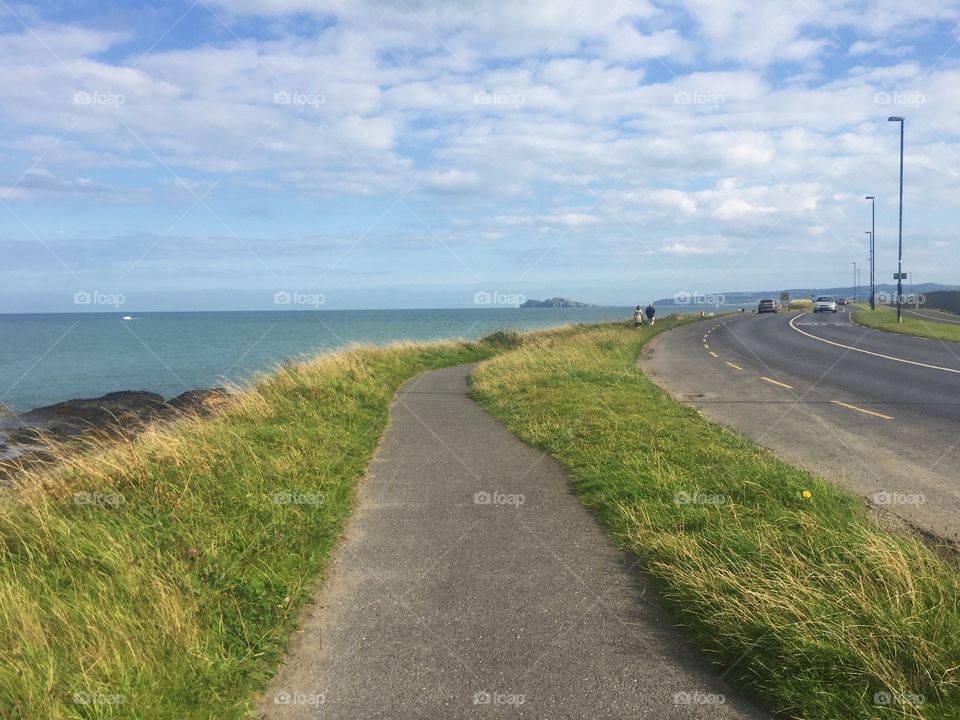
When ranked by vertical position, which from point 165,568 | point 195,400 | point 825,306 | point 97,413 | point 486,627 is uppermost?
point 825,306

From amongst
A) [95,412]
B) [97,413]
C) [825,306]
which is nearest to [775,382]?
[97,413]

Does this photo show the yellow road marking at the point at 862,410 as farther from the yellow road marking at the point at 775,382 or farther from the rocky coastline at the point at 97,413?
the rocky coastline at the point at 97,413

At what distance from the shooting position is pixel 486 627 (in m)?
4.39

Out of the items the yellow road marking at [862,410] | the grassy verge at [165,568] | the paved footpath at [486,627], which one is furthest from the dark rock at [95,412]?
the yellow road marking at [862,410]

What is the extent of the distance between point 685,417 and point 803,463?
9.38 feet

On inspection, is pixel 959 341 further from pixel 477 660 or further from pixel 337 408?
pixel 477 660

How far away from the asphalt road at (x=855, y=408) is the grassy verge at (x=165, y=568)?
530 centimetres

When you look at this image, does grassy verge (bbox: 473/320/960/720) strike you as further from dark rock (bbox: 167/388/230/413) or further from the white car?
the white car

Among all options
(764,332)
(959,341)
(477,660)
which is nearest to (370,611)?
(477,660)

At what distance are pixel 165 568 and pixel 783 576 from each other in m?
4.06

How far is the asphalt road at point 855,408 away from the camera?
7.55 meters

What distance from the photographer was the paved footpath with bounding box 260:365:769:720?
3629 mm

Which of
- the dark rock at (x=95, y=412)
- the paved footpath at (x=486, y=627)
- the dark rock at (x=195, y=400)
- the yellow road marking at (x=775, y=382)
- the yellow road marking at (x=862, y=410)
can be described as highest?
the yellow road marking at (x=862, y=410)

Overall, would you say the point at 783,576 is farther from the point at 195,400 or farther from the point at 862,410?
the point at 195,400
